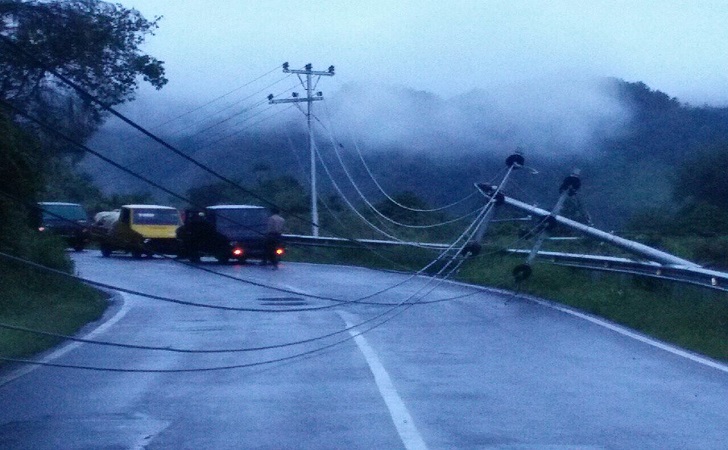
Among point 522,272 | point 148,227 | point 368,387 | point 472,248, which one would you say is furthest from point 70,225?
point 368,387

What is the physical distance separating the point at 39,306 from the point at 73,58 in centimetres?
531

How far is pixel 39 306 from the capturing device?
1986 centimetres

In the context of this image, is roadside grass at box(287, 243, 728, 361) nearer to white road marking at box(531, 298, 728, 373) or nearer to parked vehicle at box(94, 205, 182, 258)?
white road marking at box(531, 298, 728, 373)

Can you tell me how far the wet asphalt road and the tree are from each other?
526cm

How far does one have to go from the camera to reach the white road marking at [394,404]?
9.01m

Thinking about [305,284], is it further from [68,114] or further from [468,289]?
[68,114]

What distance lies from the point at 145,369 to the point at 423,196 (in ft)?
107

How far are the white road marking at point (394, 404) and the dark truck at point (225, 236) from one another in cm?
1869

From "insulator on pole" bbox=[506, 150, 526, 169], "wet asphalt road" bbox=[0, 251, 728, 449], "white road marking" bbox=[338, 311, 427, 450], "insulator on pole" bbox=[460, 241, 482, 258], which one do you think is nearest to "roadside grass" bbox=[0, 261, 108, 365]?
"wet asphalt road" bbox=[0, 251, 728, 449]

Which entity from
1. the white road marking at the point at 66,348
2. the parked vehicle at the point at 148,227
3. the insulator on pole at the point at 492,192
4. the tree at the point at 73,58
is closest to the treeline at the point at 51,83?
the tree at the point at 73,58

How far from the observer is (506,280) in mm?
25750

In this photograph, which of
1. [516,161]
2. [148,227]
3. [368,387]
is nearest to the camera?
[368,387]

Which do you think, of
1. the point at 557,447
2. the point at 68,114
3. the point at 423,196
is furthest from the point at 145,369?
the point at 423,196

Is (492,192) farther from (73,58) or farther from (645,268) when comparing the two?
(73,58)
